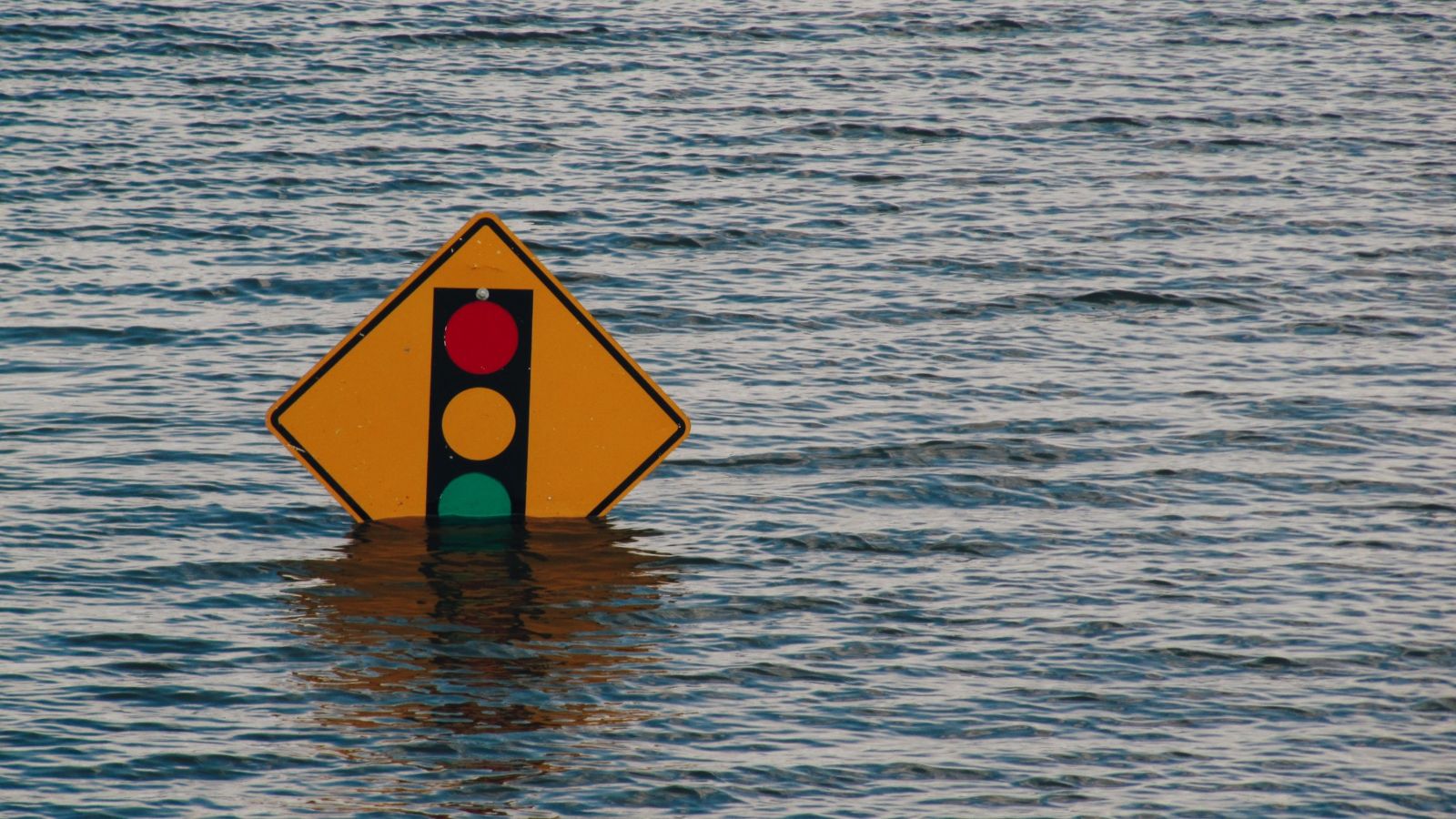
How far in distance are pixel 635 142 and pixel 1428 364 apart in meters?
9.25

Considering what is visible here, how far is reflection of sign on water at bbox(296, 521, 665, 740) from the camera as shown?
7.00 m

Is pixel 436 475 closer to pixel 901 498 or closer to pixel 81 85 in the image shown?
pixel 901 498

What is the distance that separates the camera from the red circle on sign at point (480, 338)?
8.66m

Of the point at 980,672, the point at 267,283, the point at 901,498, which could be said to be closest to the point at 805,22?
the point at 267,283

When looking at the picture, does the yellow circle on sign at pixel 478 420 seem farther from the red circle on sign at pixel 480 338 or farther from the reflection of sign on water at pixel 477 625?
the reflection of sign on water at pixel 477 625

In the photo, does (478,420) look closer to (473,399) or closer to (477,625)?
(473,399)

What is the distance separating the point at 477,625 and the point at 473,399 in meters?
1.27

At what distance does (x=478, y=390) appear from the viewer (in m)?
8.73

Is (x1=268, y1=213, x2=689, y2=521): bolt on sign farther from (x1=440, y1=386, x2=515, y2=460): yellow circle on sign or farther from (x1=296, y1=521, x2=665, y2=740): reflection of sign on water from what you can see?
(x1=296, y1=521, x2=665, y2=740): reflection of sign on water

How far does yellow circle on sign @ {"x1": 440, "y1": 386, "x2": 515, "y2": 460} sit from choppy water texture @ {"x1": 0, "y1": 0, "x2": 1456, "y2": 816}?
442mm

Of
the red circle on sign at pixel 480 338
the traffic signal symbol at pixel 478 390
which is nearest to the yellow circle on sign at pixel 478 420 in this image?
the traffic signal symbol at pixel 478 390

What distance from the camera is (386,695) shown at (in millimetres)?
7105

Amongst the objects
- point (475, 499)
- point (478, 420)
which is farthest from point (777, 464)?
point (478, 420)

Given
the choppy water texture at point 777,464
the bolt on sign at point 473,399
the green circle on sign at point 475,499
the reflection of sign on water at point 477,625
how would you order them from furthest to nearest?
the green circle on sign at point 475,499, the bolt on sign at point 473,399, the reflection of sign on water at point 477,625, the choppy water texture at point 777,464
